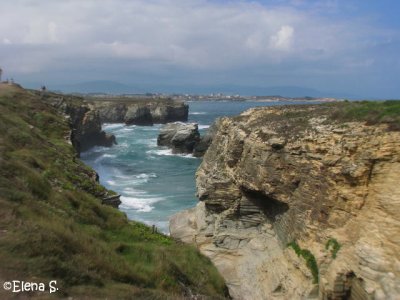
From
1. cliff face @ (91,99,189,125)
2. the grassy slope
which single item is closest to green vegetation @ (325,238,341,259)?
the grassy slope

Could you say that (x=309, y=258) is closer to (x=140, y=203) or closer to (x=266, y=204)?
(x=266, y=204)

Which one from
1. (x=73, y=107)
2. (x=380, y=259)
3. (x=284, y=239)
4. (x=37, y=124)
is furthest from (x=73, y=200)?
(x=73, y=107)

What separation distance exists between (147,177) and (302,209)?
32.6 meters

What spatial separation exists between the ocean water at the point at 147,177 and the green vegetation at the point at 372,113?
51.6ft

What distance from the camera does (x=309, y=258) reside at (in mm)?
19297

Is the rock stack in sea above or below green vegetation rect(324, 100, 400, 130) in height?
below

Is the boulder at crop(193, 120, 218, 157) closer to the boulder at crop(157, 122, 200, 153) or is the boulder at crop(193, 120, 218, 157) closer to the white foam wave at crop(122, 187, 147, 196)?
the boulder at crop(157, 122, 200, 153)

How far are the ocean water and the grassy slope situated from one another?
1597 cm

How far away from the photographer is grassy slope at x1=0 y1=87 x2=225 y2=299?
7.97 m

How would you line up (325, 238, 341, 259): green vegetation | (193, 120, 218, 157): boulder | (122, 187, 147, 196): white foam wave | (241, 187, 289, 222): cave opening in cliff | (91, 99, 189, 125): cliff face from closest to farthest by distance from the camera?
(325, 238, 341, 259): green vegetation → (241, 187, 289, 222): cave opening in cliff → (122, 187, 147, 196): white foam wave → (193, 120, 218, 157): boulder → (91, 99, 189, 125): cliff face

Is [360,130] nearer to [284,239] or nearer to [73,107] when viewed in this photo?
[284,239]

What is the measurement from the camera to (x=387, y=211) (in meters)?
15.7

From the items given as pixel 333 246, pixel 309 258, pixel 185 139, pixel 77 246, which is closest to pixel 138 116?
pixel 185 139

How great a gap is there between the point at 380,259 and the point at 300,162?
787 centimetres
